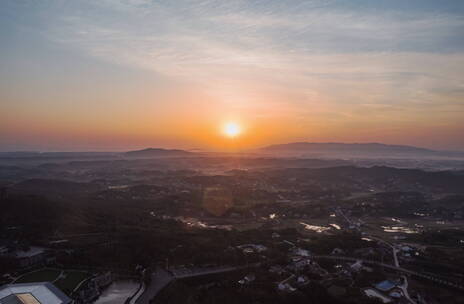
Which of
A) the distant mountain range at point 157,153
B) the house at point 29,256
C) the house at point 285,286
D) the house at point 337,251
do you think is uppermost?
the distant mountain range at point 157,153

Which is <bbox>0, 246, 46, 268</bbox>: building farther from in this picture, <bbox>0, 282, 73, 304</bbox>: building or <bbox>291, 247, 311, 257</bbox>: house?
<bbox>291, 247, 311, 257</bbox>: house

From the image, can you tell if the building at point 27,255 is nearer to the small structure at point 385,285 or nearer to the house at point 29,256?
A: the house at point 29,256

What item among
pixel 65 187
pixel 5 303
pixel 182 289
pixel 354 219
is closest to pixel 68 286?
pixel 5 303

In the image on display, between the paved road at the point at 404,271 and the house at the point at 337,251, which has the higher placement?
the house at the point at 337,251

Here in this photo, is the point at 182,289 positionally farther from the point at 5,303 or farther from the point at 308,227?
the point at 308,227

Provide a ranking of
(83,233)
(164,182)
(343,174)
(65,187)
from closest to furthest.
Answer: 1. (83,233)
2. (65,187)
3. (164,182)
4. (343,174)

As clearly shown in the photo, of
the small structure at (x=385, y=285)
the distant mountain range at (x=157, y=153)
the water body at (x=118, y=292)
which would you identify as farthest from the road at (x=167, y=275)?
the distant mountain range at (x=157, y=153)

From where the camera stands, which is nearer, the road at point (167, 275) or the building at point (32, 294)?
the building at point (32, 294)
